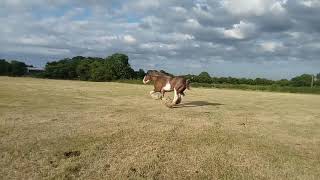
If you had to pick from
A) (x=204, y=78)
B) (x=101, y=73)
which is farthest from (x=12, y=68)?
(x=204, y=78)

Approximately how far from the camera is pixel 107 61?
89.0 meters

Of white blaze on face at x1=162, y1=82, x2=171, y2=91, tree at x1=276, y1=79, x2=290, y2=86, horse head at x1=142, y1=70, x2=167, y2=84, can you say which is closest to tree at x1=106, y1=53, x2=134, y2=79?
tree at x1=276, y1=79, x2=290, y2=86

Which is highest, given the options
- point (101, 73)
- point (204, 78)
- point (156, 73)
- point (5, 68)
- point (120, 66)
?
point (120, 66)

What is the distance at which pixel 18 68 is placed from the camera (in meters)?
97.8

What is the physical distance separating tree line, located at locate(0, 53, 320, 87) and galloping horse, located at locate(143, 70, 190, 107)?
50.6 metres

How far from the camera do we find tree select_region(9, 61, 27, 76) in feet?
313

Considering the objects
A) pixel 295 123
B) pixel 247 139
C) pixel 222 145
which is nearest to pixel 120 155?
pixel 222 145

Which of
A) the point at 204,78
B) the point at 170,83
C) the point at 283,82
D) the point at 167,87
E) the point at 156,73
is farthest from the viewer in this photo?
the point at 283,82

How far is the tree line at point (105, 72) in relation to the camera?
268 ft

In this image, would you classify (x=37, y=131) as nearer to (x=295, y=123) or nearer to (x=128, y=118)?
(x=128, y=118)

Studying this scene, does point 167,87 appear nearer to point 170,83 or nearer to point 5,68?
point 170,83

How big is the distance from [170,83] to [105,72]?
60.6m

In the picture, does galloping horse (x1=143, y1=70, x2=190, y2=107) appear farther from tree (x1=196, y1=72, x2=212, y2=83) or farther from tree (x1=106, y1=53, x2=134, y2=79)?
tree (x1=106, y1=53, x2=134, y2=79)

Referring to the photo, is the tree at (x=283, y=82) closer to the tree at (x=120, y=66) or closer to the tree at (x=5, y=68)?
the tree at (x=120, y=66)
